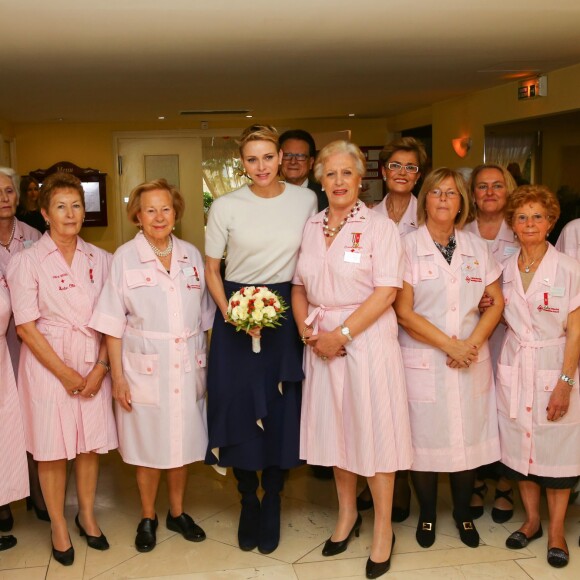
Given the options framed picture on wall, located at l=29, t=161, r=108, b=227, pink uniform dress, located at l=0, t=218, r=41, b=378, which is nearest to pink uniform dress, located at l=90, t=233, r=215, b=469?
pink uniform dress, located at l=0, t=218, r=41, b=378

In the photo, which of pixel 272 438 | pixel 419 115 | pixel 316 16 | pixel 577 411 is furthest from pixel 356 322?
Result: pixel 419 115

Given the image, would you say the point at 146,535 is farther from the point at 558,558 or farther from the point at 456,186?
the point at 456,186

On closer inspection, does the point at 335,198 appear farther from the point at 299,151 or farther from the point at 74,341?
the point at 74,341

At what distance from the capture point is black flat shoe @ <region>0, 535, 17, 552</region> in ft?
11.1

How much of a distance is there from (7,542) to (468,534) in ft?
7.21

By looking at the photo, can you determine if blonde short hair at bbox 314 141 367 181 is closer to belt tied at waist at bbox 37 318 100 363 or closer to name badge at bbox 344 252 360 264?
name badge at bbox 344 252 360 264

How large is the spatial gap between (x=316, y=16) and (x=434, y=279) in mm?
1490

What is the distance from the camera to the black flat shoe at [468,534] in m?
3.29

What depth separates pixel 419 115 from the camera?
332 inches

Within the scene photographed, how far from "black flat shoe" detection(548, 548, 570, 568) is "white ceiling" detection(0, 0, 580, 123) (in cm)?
256

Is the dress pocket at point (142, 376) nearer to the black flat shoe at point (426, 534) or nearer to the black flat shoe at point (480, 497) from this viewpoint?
the black flat shoe at point (426, 534)

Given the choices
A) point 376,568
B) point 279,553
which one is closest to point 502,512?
point 376,568

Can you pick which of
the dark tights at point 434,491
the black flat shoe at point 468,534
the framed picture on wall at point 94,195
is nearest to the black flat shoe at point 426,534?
the dark tights at point 434,491

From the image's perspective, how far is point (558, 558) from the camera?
310 cm
